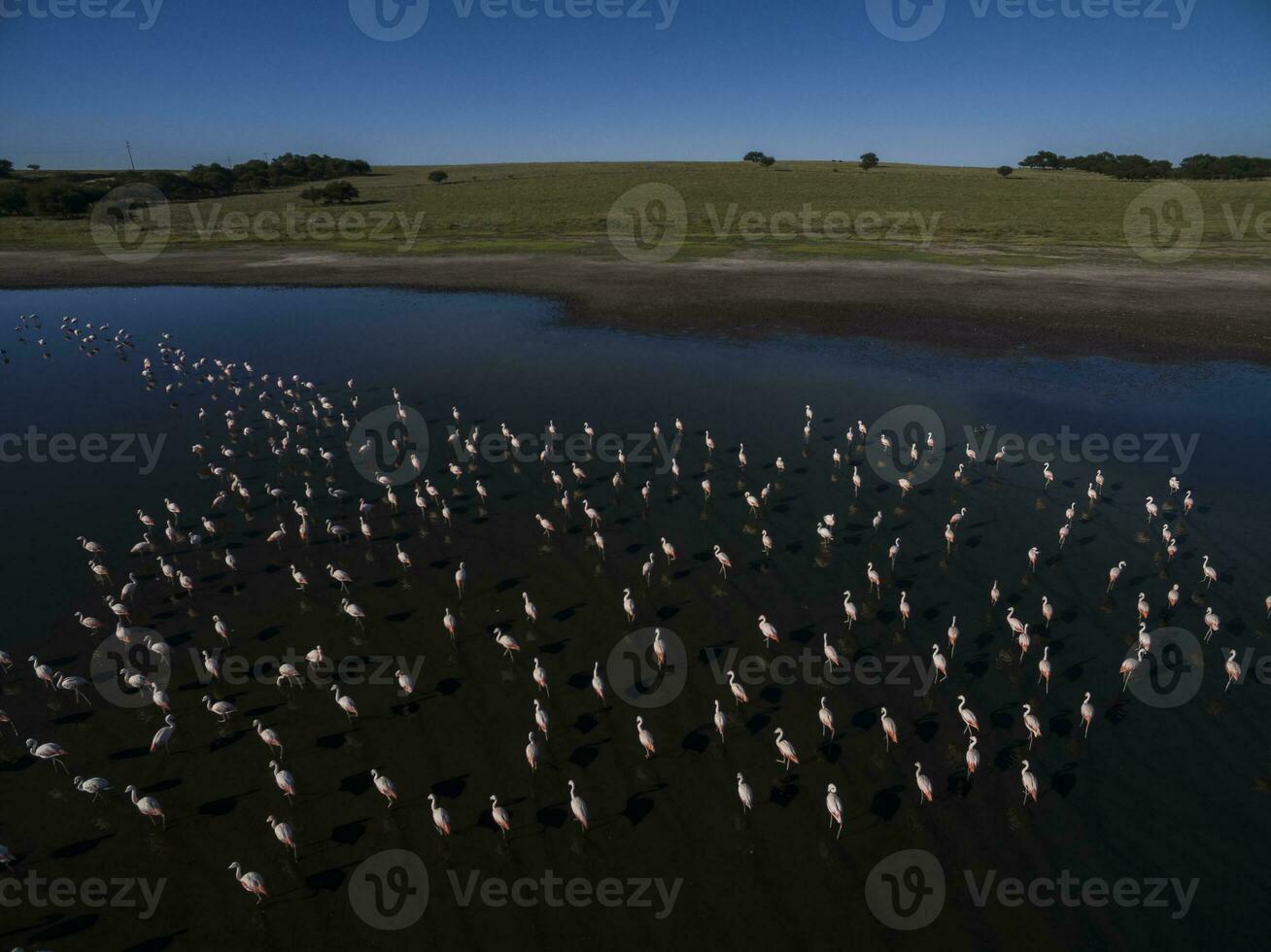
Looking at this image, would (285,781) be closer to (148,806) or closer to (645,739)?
(148,806)

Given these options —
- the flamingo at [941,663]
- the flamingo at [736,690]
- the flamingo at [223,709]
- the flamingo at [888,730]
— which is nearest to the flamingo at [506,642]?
the flamingo at [736,690]

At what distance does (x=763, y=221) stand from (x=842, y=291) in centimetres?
4526

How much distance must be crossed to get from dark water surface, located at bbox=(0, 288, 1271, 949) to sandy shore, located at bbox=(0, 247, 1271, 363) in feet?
36.1

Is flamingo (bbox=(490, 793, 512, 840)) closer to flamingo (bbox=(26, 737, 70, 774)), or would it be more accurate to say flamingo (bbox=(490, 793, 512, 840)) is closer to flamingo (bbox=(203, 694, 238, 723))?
flamingo (bbox=(203, 694, 238, 723))

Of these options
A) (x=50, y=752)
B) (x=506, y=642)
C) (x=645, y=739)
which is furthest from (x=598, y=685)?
(x=50, y=752)

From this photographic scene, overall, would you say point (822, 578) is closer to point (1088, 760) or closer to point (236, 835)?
point (1088, 760)

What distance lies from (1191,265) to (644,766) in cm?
6956

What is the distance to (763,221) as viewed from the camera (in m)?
91.2

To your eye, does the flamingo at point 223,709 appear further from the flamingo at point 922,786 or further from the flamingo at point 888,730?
the flamingo at point 922,786

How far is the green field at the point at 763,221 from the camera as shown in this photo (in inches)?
2751

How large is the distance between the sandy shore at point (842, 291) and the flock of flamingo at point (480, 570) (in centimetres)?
1888

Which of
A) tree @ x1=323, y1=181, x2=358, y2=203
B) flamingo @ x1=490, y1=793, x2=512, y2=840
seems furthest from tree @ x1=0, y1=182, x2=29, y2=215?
flamingo @ x1=490, y1=793, x2=512, y2=840

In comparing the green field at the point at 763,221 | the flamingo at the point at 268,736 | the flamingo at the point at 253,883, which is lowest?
the flamingo at the point at 253,883

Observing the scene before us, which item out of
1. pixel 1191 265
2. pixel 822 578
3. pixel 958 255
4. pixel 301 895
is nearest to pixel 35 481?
pixel 301 895
